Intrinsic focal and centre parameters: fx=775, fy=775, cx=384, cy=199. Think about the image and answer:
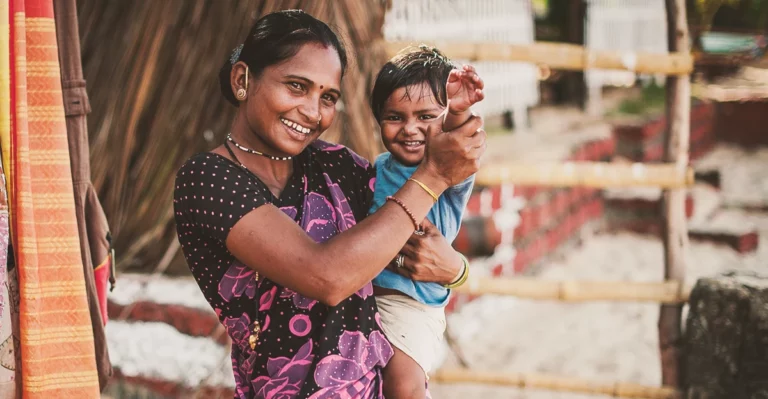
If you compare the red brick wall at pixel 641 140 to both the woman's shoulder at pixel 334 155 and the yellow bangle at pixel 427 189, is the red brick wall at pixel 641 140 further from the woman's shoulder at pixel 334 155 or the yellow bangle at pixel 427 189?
the yellow bangle at pixel 427 189

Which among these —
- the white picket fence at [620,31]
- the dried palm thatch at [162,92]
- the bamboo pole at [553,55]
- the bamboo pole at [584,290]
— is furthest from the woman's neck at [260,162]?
the white picket fence at [620,31]

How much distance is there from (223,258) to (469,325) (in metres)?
3.88

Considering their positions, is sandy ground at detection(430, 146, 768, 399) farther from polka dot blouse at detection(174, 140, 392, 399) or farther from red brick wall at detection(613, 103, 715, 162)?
polka dot blouse at detection(174, 140, 392, 399)

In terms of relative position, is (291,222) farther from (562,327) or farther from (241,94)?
(562,327)

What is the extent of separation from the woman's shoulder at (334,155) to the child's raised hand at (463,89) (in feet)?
1.04

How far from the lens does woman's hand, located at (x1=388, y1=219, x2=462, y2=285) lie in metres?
1.75

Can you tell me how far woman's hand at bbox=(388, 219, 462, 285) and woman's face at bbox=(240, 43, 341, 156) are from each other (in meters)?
0.35

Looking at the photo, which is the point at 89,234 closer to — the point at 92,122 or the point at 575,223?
the point at 92,122

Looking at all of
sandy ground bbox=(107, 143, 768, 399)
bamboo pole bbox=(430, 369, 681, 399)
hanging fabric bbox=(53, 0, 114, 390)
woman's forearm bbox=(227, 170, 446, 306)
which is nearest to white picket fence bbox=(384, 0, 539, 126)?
sandy ground bbox=(107, 143, 768, 399)

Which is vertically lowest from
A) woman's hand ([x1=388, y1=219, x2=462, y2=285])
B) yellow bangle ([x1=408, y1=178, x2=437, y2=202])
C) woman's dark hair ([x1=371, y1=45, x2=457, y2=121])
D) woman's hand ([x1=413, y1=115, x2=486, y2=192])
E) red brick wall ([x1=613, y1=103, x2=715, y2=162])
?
red brick wall ([x1=613, y1=103, x2=715, y2=162])

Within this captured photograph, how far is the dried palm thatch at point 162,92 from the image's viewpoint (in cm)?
324

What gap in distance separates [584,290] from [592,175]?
1.68ft

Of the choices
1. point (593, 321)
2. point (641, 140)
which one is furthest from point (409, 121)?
point (641, 140)

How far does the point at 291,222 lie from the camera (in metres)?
1.47
